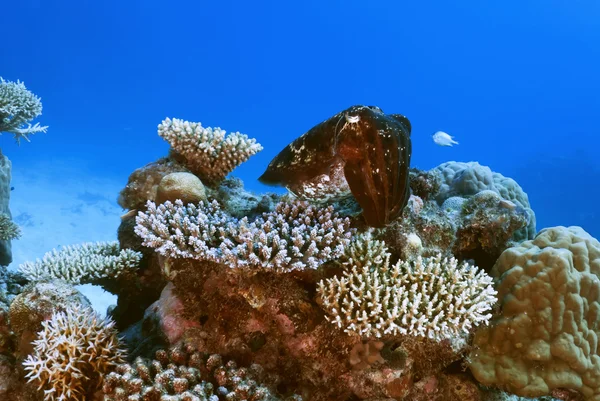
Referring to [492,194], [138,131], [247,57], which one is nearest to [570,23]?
[247,57]

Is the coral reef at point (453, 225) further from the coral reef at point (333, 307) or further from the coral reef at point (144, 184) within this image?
the coral reef at point (144, 184)

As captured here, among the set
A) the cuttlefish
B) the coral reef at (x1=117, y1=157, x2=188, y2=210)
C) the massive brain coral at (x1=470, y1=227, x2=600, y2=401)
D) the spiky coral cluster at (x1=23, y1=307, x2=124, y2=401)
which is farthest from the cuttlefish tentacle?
the spiky coral cluster at (x1=23, y1=307, x2=124, y2=401)

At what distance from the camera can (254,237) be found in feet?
10.8

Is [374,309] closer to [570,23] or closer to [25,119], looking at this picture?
[25,119]

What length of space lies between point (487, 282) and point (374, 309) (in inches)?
47.0

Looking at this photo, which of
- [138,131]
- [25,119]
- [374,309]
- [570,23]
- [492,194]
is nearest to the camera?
[374,309]

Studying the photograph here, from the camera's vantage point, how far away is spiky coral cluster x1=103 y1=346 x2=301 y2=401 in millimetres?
2635

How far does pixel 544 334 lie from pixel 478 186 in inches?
101

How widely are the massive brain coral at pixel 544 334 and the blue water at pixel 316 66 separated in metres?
64.8

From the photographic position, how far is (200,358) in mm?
3014

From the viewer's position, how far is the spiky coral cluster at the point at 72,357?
2.91 metres

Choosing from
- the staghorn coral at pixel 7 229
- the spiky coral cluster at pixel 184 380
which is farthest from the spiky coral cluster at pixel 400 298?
the staghorn coral at pixel 7 229

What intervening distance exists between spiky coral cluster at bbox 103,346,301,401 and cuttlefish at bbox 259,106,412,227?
173 cm

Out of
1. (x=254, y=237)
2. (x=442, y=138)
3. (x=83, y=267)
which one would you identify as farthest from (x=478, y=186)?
(x=83, y=267)
